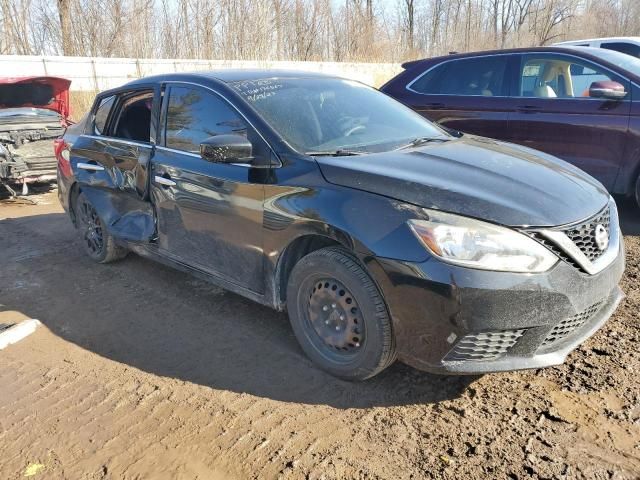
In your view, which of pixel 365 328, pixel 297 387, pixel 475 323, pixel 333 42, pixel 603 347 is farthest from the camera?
pixel 333 42

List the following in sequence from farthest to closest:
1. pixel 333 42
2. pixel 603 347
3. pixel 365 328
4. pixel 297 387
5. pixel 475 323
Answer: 1. pixel 333 42
2. pixel 603 347
3. pixel 297 387
4. pixel 365 328
5. pixel 475 323

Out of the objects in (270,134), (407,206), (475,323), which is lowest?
(475,323)

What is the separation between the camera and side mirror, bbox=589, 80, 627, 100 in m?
5.26

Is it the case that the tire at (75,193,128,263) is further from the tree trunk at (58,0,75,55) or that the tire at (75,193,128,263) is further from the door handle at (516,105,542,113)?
the tree trunk at (58,0,75,55)

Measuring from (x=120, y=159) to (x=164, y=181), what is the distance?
0.74 meters

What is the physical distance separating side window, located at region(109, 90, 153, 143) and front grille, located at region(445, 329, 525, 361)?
9.53 feet

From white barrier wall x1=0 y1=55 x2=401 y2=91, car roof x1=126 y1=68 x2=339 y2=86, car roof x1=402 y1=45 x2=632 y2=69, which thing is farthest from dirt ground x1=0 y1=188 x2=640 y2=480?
white barrier wall x1=0 y1=55 x2=401 y2=91

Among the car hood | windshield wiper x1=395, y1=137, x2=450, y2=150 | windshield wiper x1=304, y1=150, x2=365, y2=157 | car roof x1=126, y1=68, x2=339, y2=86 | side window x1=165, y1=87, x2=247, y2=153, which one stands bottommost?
the car hood

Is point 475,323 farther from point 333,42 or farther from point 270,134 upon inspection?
point 333,42

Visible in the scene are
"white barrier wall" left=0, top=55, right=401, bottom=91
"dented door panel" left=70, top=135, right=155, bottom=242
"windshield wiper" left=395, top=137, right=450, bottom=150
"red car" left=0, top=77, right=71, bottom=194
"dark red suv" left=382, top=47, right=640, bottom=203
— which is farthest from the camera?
"white barrier wall" left=0, top=55, right=401, bottom=91

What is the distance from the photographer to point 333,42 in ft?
93.4

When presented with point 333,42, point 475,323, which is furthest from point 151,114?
point 333,42

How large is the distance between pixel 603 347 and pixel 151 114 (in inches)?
137

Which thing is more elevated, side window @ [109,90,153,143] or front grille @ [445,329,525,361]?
side window @ [109,90,153,143]
